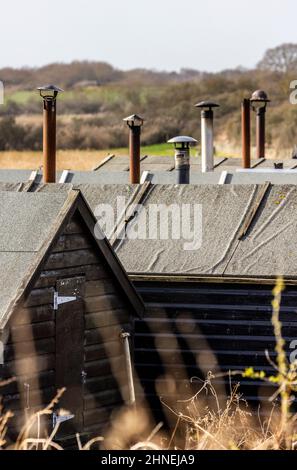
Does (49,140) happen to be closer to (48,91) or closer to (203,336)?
(48,91)

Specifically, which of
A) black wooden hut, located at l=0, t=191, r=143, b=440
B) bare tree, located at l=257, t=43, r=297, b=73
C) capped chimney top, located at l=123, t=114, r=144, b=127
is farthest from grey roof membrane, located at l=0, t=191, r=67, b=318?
bare tree, located at l=257, t=43, r=297, b=73

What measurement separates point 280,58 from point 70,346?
293 feet

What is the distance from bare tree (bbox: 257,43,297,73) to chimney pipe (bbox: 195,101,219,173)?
7461cm

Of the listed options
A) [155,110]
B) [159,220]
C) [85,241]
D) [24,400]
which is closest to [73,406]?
[24,400]

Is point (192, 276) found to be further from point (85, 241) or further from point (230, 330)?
point (85, 241)

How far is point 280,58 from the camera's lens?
328 ft

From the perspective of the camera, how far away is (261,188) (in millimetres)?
15859

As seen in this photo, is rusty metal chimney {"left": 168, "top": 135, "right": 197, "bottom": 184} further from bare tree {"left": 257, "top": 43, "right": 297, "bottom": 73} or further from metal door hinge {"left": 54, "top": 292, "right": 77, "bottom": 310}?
bare tree {"left": 257, "top": 43, "right": 297, "bottom": 73}

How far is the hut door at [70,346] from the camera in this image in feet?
42.4

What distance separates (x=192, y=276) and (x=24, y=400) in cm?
316

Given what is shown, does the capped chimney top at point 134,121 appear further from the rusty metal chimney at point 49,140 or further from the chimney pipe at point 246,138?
the chimney pipe at point 246,138

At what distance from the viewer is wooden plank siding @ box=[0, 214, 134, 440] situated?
1234cm
